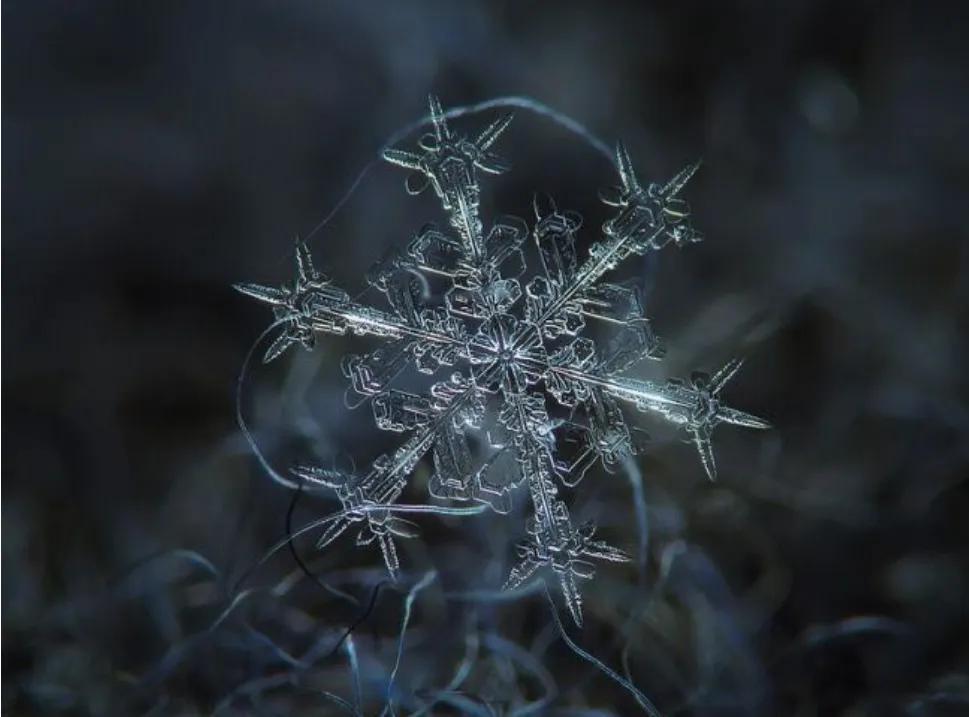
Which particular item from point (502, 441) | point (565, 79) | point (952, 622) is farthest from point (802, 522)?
point (565, 79)

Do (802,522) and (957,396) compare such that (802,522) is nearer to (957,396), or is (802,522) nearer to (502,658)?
(957,396)

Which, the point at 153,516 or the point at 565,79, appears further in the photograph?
the point at 153,516

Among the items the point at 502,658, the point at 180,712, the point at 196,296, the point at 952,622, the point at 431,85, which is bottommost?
the point at 180,712
